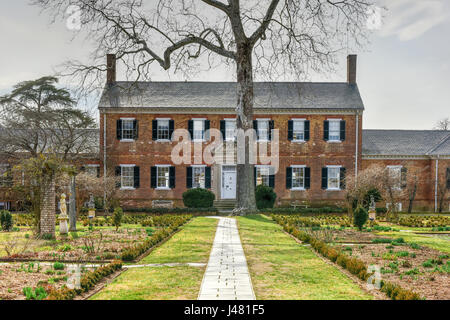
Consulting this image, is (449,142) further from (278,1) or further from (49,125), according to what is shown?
(49,125)

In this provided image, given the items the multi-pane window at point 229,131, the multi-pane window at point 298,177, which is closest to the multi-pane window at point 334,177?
the multi-pane window at point 298,177

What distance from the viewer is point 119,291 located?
22.9ft

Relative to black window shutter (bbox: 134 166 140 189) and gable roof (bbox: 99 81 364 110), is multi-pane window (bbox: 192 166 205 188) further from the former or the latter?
gable roof (bbox: 99 81 364 110)

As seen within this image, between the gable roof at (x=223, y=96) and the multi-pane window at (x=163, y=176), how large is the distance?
13.0 feet

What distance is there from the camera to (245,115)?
69.7ft

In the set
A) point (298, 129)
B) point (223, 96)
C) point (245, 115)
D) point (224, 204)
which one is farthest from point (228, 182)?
point (245, 115)

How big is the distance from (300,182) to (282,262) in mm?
19781

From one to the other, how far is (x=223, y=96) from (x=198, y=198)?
7830 millimetres

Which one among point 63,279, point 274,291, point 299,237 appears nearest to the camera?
point 274,291

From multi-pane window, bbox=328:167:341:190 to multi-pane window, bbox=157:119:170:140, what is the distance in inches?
422

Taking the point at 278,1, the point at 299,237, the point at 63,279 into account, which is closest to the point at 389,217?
the point at 299,237

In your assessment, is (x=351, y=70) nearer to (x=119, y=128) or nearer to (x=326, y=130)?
(x=326, y=130)

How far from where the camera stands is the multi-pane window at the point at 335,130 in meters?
29.0

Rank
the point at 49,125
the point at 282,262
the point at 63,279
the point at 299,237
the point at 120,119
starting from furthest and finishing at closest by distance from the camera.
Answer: the point at 120,119 → the point at 49,125 → the point at 299,237 → the point at 282,262 → the point at 63,279
